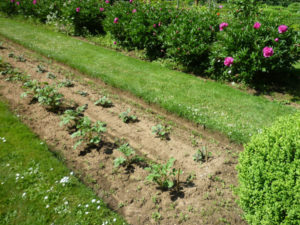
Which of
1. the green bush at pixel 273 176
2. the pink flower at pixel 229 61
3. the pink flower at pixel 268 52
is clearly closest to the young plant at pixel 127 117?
the green bush at pixel 273 176

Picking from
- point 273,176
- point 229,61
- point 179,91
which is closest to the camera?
point 273,176

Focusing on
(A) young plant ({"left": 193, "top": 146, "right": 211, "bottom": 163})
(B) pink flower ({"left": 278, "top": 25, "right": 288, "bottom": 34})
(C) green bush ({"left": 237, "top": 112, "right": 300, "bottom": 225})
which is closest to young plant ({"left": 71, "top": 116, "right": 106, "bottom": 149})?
(A) young plant ({"left": 193, "top": 146, "right": 211, "bottom": 163})

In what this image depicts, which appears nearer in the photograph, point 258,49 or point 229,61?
point 258,49

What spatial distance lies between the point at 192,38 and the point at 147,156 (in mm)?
4028

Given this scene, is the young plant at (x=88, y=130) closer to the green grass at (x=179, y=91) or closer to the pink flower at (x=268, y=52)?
the green grass at (x=179, y=91)

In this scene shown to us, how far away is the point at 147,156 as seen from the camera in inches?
148

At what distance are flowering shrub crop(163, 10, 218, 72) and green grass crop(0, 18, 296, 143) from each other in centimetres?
51

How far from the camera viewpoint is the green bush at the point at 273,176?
2028mm

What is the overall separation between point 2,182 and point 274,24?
21.4ft

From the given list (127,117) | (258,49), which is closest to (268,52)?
(258,49)

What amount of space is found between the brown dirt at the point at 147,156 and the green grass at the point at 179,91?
252mm

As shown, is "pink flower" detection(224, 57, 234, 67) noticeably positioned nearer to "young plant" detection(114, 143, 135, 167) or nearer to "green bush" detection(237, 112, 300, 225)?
"green bush" detection(237, 112, 300, 225)

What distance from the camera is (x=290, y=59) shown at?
5375 millimetres

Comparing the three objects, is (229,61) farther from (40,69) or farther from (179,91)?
(40,69)
